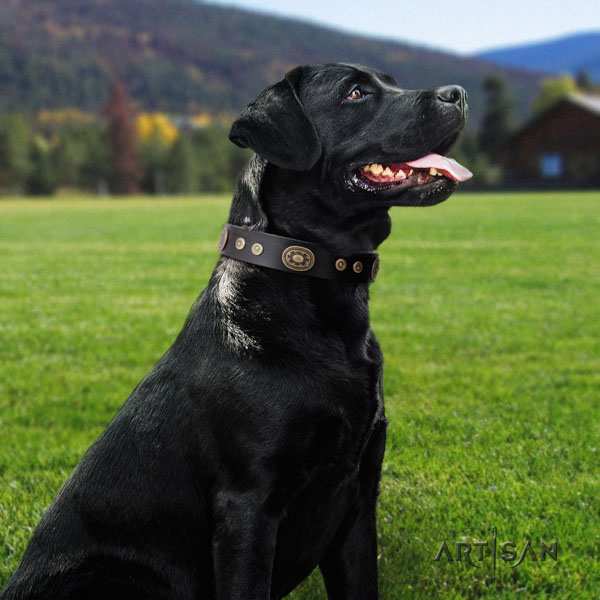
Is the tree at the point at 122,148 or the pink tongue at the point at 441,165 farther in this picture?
the tree at the point at 122,148

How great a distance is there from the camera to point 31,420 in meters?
5.30

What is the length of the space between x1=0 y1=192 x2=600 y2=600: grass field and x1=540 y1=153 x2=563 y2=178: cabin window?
46.9 m

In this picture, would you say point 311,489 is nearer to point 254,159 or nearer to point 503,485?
point 254,159

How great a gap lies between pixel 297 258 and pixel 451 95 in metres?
0.72

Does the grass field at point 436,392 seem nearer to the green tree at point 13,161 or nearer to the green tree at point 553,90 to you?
the green tree at point 13,161

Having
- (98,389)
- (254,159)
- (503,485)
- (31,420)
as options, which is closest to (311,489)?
(254,159)

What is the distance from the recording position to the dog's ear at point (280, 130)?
2.33 meters

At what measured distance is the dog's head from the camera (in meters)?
2.38

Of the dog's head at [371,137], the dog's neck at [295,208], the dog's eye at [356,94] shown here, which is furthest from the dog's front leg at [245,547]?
the dog's eye at [356,94]

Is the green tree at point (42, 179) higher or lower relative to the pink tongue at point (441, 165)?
lower

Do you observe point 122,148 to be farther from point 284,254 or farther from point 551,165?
point 284,254

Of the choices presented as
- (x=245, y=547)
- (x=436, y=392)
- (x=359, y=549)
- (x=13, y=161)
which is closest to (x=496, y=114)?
(x=13, y=161)

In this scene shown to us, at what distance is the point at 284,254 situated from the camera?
7.78 feet

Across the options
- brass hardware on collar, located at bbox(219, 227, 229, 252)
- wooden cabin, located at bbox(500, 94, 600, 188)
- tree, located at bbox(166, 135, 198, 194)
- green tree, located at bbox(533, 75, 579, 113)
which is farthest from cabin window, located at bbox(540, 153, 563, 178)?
brass hardware on collar, located at bbox(219, 227, 229, 252)
